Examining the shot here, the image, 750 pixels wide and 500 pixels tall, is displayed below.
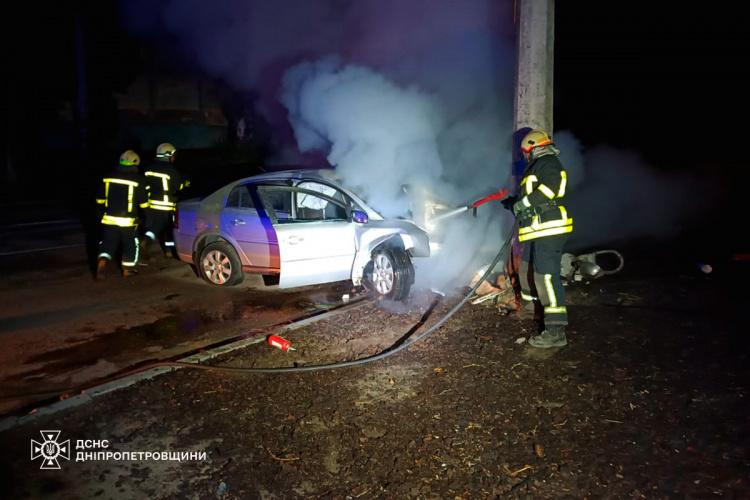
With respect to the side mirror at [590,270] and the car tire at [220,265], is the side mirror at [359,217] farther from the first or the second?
the side mirror at [590,270]

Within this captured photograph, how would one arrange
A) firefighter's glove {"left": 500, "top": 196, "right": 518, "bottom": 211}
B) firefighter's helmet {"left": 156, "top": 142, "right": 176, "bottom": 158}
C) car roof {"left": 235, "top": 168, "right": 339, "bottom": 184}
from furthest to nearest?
firefighter's helmet {"left": 156, "top": 142, "right": 176, "bottom": 158}
car roof {"left": 235, "top": 168, "right": 339, "bottom": 184}
firefighter's glove {"left": 500, "top": 196, "right": 518, "bottom": 211}

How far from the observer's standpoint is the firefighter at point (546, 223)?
229 inches

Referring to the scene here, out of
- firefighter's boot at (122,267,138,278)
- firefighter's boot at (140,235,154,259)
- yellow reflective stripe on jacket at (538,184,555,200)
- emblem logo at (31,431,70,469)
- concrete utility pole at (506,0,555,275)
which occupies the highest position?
concrete utility pole at (506,0,555,275)

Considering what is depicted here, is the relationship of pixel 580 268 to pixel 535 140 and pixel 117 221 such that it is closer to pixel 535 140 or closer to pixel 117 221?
pixel 535 140

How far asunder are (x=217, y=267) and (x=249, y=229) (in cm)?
89

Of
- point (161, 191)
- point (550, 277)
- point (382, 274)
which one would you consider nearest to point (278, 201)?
point (382, 274)

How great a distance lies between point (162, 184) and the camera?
9914 mm

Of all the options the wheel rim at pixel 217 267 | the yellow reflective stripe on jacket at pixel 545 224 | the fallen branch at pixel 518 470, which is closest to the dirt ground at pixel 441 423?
the fallen branch at pixel 518 470

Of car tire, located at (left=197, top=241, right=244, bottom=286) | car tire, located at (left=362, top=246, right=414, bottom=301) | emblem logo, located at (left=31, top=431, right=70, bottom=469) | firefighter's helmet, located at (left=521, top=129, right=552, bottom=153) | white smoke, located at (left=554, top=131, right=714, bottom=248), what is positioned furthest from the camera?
white smoke, located at (left=554, top=131, right=714, bottom=248)

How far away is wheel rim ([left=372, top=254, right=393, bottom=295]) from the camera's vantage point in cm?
Answer: 739

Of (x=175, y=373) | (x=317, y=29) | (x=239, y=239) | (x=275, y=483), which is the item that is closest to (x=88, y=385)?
(x=175, y=373)

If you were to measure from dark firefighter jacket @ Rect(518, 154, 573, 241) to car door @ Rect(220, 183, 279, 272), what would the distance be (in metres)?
3.33

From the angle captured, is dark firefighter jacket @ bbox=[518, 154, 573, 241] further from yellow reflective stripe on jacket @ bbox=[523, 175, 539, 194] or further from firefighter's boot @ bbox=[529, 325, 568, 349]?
firefighter's boot @ bbox=[529, 325, 568, 349]

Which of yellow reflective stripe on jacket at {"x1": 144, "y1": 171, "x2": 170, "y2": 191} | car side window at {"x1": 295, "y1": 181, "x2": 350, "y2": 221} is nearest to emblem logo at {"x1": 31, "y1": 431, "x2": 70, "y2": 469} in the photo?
car side window at {"x1": 295, "y1": 181, "x2": 350, "y2": 221}
